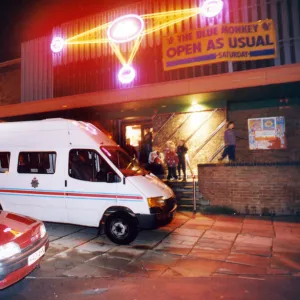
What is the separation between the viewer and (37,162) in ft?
23.9

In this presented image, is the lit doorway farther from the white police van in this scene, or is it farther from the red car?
the red car

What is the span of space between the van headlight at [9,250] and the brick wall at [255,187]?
7.20 metres

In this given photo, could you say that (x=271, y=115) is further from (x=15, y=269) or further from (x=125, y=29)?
(x=15, y=269)

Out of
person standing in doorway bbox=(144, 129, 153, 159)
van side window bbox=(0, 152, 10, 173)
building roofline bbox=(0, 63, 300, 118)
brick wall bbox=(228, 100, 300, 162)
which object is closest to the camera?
van side window bbox=(0, 152, 10, 173)

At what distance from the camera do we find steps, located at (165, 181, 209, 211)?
10.1m

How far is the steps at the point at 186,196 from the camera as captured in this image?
Result: 10.1 metres

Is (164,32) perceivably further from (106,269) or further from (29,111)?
(106,269)

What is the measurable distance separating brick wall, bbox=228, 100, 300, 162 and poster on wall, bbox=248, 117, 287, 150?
0.17 m

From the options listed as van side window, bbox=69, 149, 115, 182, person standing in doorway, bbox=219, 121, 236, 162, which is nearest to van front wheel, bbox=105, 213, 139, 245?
van side window, bbox=69, 149, 115, 182

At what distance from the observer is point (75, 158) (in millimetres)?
6945

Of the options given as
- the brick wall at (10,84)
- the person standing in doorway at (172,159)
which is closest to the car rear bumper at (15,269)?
the person standing in doorway at (172,159)

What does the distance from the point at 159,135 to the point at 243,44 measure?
534 cm

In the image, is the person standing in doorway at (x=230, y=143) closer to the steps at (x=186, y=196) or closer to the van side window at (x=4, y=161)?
the steps at (x=186, y=196)

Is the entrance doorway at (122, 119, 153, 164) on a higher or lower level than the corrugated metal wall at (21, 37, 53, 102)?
lower
